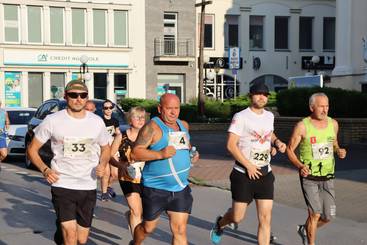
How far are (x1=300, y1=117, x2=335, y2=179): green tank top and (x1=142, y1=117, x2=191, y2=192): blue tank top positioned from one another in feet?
5.01

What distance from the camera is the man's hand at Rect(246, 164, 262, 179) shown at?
20.6ft

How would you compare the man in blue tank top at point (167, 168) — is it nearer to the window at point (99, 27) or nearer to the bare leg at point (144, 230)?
the bare leg at point (144, 230)

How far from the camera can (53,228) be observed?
27.0ft

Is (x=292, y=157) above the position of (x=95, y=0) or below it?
below

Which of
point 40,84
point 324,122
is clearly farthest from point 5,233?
point 40,84

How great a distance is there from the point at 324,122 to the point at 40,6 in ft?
113

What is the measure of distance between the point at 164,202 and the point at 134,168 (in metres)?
0.99

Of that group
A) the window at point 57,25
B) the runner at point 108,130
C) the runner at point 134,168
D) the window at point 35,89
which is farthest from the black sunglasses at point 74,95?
the window at point 57,25

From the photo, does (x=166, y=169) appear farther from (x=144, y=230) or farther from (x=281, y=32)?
(x=281, y=32)

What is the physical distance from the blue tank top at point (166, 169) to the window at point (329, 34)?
1598 inches

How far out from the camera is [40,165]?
18.0ft

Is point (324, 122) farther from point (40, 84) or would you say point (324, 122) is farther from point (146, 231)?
point (40, 84)

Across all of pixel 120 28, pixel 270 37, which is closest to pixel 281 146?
pixel 120 28

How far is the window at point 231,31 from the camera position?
43172mm
